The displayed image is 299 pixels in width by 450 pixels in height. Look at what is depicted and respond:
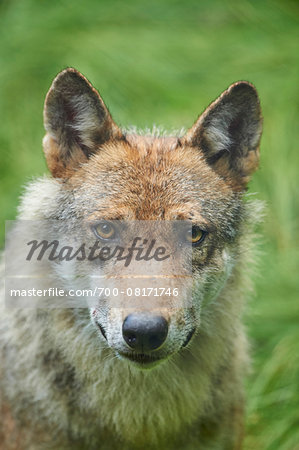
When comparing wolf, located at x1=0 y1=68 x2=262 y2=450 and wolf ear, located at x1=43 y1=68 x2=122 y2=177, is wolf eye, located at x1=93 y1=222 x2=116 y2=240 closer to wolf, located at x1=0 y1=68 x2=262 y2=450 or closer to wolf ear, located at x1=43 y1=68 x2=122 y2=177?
wolf, located at x1=0 y1=68 x2=262 y2=450

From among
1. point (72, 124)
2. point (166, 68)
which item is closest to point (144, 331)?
point (72, 124)

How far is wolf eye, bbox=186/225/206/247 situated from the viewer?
11.0ft

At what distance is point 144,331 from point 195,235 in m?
0.72

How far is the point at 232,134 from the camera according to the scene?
378cm

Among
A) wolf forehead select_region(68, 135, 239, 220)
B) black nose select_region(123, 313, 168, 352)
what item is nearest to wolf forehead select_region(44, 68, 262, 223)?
wolf forehead select_region(68, 135, 239, 220)

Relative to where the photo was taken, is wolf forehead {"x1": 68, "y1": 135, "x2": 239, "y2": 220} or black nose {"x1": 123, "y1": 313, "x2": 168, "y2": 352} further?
wolf forehead {"x1": 68, "y1": 135, "x2": 239, "y2": 220}

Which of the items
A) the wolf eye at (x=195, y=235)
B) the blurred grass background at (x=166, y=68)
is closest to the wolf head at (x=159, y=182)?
the wolf eye at (x=195, y=235)

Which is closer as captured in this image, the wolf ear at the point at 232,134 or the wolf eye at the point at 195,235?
the wolf eye at the point at 195,235

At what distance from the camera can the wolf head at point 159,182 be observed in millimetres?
3275

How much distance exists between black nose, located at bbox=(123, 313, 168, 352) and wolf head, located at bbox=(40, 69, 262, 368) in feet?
0.22

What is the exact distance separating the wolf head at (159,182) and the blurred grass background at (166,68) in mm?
2487

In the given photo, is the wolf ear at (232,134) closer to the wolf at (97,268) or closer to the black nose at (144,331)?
the wolf at (97,268)

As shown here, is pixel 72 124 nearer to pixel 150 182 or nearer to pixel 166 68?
pixel 150 182

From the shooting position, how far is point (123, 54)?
7879 millimetres
